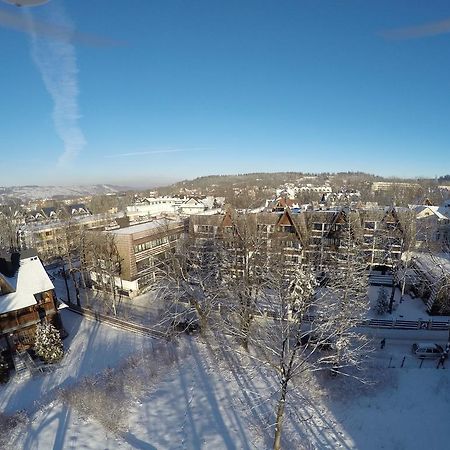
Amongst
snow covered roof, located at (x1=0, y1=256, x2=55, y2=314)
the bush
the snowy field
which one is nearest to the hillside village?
snow covered roof, located at (x1=0, y1=256, x2=55, y2=314)

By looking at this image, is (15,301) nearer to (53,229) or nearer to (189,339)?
(189,339)

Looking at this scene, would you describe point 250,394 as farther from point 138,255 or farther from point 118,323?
point 138,255

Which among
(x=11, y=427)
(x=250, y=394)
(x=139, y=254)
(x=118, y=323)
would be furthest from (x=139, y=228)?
(x=250, y=394)

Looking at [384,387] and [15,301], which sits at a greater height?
[15,301]

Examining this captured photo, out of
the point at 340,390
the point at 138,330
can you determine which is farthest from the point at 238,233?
the point at 340,390

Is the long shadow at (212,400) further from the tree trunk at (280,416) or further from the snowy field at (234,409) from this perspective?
the tree trunk at (280,416)

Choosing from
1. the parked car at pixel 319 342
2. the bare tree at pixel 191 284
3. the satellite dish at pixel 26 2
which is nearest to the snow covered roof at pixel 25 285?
Result: the bare tree at pixel 191 284

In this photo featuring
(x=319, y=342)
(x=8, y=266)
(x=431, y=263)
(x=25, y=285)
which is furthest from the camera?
(x=431, y=263)
